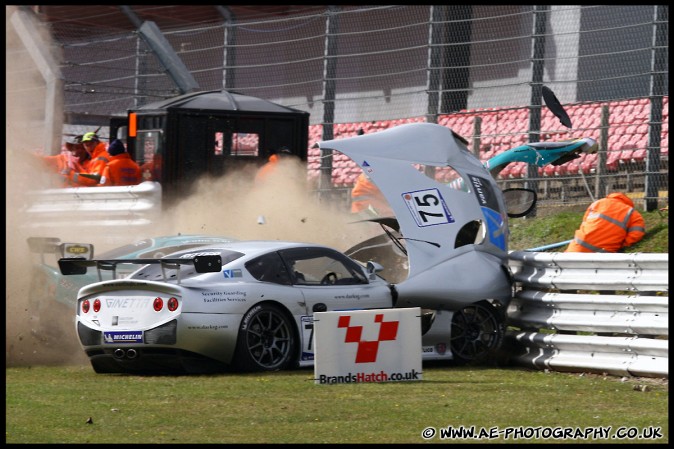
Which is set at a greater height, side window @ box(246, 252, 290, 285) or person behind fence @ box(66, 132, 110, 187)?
person behind fence @ box(66, 132, 110, 187)

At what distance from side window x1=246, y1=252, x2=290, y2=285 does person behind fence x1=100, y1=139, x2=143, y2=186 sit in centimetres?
755

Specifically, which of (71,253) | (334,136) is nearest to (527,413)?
(71,253)

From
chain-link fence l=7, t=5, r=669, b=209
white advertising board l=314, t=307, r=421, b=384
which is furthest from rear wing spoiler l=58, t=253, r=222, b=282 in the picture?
chain-link fence l=7, t=5, r=669, b=209

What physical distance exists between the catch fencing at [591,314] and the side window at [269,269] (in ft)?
7.51

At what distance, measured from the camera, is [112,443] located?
23.4 ft

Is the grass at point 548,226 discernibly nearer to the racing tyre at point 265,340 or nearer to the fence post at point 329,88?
the fence post at point 329,88

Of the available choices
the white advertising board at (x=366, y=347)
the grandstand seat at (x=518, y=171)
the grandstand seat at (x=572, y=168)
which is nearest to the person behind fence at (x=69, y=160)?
the grandstand seat at (x=518, y=171)

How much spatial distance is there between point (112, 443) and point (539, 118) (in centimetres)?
1131

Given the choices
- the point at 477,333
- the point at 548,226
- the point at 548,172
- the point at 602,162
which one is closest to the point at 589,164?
the point at 602,162

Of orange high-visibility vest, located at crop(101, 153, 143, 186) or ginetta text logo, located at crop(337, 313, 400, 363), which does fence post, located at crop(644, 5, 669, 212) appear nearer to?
ginetta text logo, located at crop(337, 313, 400, 363)

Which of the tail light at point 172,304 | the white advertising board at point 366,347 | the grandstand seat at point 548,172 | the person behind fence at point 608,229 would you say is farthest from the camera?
the grandstand seat at point 548,172

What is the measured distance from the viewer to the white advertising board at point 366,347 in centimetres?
1012

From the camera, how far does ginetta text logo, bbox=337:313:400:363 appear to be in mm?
10207

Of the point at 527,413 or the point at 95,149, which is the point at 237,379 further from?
the point at 95,149
